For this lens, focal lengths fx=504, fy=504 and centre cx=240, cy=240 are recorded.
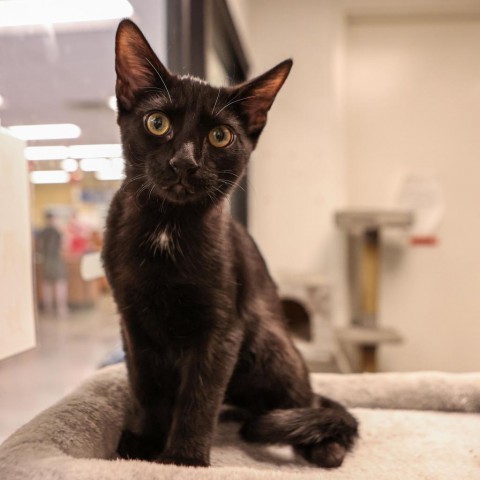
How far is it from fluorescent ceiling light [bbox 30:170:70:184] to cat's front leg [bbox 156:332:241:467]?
350 millimetres

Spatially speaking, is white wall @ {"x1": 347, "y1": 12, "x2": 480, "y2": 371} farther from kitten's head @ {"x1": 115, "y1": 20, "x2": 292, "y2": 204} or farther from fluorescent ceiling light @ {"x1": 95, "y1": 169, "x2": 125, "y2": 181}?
kitten's head @ {"x1": 115, "y1": 20, "x2": 292, "y2": 204}

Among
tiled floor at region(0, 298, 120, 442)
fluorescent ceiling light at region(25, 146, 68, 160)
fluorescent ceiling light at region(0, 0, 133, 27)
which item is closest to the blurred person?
tiled floor at region(0, 298, 120, 442)

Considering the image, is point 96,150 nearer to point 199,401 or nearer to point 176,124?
point 176,124

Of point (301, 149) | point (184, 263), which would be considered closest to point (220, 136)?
point (184, 263)

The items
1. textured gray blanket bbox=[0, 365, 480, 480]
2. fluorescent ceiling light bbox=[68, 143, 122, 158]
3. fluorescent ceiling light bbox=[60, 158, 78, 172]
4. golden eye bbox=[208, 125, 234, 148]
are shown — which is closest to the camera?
textured gray blanket bbox=[0, 365, 480, 480]

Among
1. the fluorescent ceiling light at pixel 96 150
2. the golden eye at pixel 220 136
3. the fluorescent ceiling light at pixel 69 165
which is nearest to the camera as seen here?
the golden eye at pixel 220 136

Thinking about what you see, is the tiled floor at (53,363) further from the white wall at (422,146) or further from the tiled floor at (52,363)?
the white wall at (422,146)

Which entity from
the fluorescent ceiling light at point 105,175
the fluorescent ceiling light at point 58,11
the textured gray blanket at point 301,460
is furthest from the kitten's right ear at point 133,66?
the textured gray blanket at point 301,460

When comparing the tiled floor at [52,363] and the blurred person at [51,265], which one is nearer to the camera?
the tiled floor at [52,363]

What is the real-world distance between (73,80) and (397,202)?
6.54 ft

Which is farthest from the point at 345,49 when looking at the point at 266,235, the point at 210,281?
the point at 210,281

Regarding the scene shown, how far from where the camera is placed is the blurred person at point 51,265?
989 mm

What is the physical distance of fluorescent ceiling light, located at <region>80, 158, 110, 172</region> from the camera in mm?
1083

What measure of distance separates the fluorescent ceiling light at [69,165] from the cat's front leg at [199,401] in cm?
46
